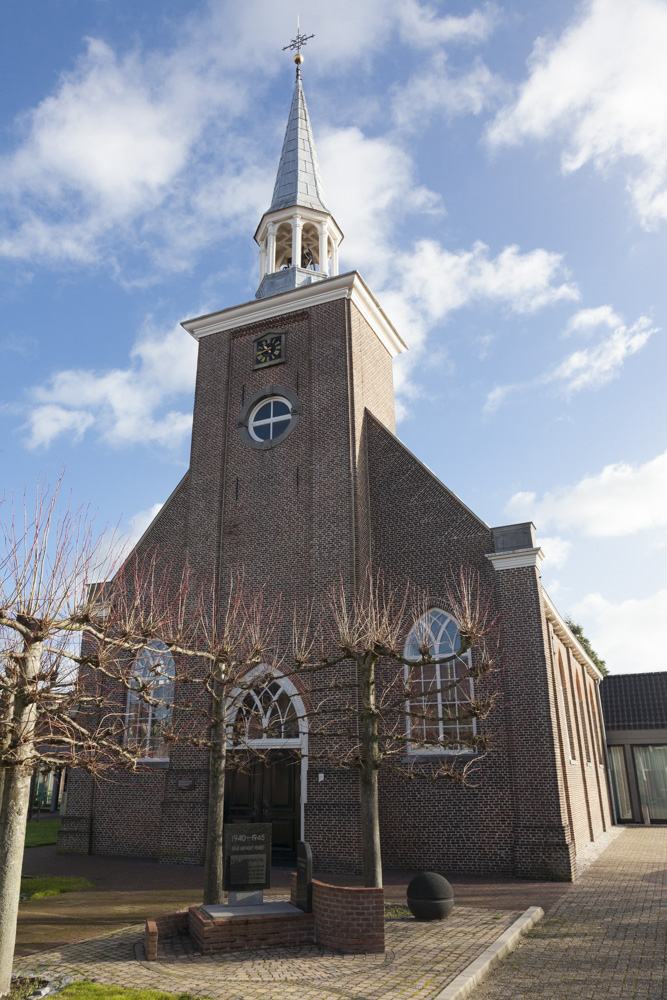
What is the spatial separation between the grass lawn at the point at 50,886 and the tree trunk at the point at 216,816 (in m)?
4.00

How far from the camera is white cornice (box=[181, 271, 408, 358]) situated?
839 inches

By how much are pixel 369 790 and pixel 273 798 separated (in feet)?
22.6

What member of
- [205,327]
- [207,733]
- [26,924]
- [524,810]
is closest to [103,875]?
[207,733]

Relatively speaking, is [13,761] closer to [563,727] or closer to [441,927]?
[441,927]

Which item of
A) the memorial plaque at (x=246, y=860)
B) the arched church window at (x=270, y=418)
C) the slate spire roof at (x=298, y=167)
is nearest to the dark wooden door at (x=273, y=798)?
the memorial plaque at (x=246, y=860)

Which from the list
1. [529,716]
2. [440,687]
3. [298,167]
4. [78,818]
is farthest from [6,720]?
[298,167]

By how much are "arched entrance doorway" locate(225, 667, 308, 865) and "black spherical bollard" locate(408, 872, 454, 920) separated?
6.47 meters

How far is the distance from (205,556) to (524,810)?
1045 centimetres

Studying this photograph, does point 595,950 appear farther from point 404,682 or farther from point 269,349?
point 269,349

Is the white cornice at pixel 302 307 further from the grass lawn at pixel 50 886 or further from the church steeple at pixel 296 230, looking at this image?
the grass lawn at pixel 50 886

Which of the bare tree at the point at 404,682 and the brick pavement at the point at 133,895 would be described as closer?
the brick pavement at the point at 133,895

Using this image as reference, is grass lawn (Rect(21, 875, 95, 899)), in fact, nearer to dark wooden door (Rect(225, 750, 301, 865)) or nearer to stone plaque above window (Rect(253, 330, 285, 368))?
dark wooden door (Rect(225, 750, 301, 865))

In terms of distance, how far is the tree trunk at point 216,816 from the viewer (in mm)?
10586

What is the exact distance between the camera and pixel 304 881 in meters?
9.74
